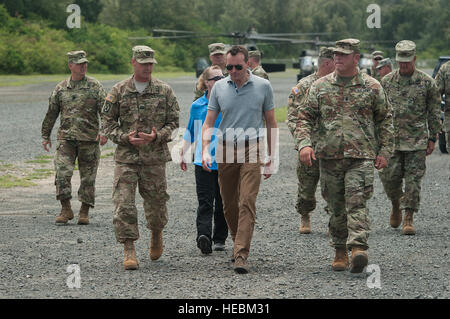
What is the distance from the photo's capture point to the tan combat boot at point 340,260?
715 cm

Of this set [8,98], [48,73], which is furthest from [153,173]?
[48,73]

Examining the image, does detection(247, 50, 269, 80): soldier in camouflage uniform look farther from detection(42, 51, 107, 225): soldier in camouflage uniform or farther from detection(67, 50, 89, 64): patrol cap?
detection(67, 50, 89, 64): patrol cap

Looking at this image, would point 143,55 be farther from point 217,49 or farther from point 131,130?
point 217,49

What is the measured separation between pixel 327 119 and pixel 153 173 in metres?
1.66

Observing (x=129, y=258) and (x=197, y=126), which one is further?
(x=197, y=126)

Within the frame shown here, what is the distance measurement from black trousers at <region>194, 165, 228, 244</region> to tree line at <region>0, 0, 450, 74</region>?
31286 mm

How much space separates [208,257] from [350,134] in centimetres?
187

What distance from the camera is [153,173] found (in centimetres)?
753

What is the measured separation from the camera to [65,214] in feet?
32.4

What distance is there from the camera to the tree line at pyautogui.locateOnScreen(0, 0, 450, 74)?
6272 centimetres

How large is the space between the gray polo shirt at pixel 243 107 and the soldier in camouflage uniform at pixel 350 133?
1.25ft

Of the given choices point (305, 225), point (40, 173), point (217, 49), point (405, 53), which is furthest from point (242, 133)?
point (40, 173)

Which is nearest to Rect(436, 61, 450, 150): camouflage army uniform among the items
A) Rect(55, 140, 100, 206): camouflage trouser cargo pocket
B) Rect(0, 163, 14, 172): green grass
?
Rect(55, 140, 100, 206): camouflage trouser cargo pocket

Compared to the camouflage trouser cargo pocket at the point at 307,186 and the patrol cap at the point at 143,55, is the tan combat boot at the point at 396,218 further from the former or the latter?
the patrol cap at the point at 143,55
